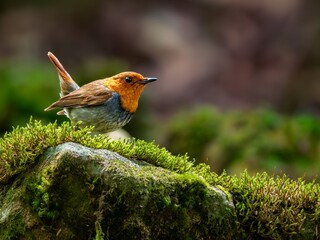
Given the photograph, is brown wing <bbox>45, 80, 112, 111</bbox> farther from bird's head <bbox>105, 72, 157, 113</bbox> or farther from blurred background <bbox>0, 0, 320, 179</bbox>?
blurred background <bbox>0, 0, 320, 179</bbox>

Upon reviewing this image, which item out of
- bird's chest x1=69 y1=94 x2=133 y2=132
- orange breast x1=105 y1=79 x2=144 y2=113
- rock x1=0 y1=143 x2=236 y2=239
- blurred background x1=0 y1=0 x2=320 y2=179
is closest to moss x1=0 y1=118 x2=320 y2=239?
rock x1=0 y1=143 x2=236 y2=239

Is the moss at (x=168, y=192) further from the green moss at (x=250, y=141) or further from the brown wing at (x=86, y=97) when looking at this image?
the green moss at (x=250, y=141)

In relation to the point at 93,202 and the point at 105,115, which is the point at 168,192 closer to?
the point at 93,202

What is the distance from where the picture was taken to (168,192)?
442 centimetres

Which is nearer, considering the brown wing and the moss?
the moss

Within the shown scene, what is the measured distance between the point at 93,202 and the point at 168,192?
0.46m

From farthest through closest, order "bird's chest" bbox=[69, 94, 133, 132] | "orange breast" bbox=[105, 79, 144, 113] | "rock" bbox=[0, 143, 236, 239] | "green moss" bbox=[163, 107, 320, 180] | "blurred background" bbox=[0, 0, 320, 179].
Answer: "blurred background" bbox=[0, 0, 320, 179]
"green moss" bbox=[163, 107, 320, 180]
"orange breast" bbox=[105, 79, 144, 113]
"bird's chest" bbox=[69, 94, 133, 132]
"rock" bbox=[0, 143, 236, 239]

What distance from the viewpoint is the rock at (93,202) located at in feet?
13.9

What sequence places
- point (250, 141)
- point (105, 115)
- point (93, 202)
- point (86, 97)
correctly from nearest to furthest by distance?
point (93, 202), point (105, 115), point (86, 97), point (250, 141)

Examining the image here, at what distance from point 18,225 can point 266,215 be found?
1.52 metres

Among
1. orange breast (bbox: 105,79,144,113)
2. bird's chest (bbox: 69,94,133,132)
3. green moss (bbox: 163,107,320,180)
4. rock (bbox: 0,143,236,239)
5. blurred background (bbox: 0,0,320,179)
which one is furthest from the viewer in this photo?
blurred background (bbox: 0,0,320,179)

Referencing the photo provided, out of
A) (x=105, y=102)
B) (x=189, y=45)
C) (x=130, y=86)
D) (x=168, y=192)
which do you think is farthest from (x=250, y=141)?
(x=189, y=45)

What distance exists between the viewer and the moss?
427 centimetres

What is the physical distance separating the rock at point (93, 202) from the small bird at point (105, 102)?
157 centimetres
